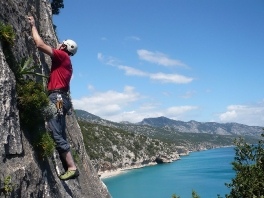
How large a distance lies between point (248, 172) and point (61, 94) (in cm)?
1312

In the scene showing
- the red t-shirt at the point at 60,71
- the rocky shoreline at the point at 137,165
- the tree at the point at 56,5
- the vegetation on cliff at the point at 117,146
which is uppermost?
the tree at the point at 56,5

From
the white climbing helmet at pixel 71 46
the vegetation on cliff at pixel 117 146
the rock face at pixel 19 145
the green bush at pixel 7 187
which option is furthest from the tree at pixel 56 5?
the vegetation on cliff at pixel 117 146

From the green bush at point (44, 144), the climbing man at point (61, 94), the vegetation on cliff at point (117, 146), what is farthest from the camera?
the vegetation on cliff at point (117, 146)

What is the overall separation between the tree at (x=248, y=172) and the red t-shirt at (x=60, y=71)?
11689mm

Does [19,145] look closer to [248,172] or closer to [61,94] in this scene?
[61,94]

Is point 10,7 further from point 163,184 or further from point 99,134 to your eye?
point 99,134

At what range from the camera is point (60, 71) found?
6.43 meters

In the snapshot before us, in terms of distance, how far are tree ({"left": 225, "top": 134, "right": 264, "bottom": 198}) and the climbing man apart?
1096 cm

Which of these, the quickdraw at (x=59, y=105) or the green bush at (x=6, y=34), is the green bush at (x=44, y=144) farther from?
the green bush at (x=6, y=34)

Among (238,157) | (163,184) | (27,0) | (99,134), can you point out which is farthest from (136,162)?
(27,0)

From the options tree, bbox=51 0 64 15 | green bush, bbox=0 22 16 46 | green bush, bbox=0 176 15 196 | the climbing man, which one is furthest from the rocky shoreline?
green bush, bbox=0 176 15 196

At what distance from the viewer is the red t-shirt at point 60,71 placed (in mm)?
6352

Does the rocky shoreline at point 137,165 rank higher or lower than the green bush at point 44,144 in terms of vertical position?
lower

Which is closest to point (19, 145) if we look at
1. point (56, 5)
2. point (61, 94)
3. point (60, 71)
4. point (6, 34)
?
point (61, 94)
